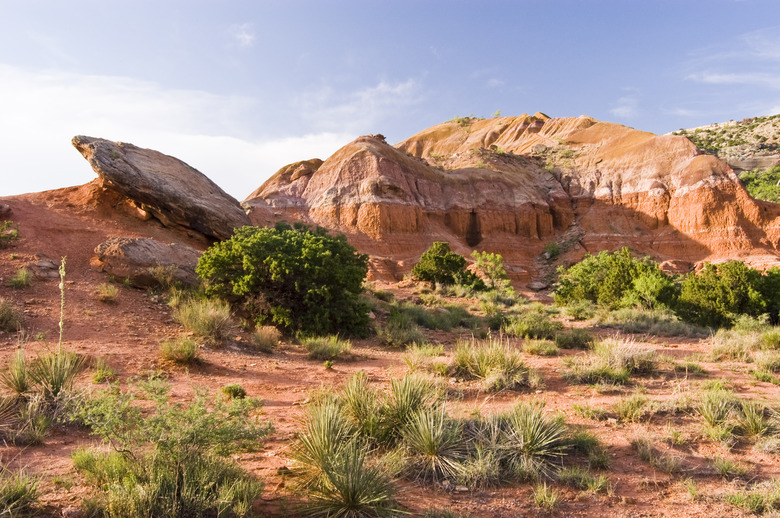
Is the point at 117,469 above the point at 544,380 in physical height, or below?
above

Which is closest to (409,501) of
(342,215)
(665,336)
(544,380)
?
(544,380)

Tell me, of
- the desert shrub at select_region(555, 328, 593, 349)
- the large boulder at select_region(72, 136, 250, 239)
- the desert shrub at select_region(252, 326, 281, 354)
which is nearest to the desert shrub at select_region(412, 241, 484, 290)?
the large boulder at select_region(72, 136, 250, 239)

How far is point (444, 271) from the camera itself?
27453 mm

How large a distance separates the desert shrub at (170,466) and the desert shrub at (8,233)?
12.9 meters

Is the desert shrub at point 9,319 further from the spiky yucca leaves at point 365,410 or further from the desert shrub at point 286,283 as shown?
the spiky yucca leaves at point 365,410

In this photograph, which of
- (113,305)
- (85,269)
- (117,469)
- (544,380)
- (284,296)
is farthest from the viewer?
(85,269)

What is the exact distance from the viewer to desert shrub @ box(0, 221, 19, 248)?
13930mm

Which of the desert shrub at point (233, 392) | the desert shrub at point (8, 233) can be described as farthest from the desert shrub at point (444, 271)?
the desert shrub at point (233, 392)

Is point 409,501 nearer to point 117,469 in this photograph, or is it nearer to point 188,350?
point 117,469

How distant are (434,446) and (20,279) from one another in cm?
1170

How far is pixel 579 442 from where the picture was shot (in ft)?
18.0

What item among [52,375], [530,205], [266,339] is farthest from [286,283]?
[530,205]

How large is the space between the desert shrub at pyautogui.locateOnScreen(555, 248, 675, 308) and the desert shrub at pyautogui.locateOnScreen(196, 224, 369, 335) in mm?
11528

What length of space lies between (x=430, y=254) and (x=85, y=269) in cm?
1856
